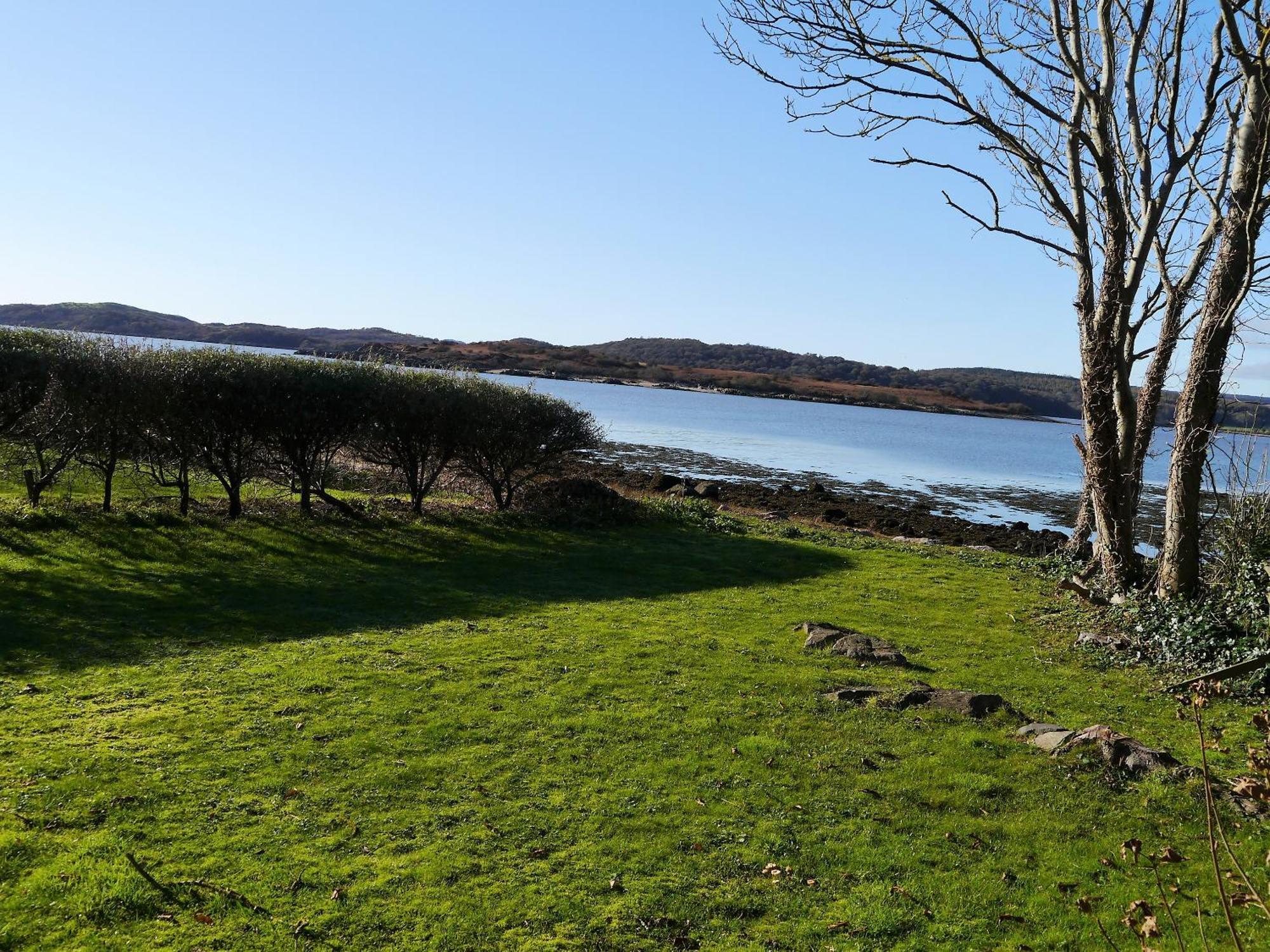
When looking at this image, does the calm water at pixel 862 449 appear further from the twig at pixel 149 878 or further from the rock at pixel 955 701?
the twig at pixel 149 878

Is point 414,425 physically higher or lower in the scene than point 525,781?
higher

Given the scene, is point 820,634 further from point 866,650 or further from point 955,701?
point 955,701

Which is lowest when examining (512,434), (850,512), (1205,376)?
(850,512)

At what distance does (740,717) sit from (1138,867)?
11.6 ft

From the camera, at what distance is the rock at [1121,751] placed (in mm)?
7578

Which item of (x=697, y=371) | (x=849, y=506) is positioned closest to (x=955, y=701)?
(x=849, y=506)

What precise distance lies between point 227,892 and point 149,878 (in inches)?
20.9

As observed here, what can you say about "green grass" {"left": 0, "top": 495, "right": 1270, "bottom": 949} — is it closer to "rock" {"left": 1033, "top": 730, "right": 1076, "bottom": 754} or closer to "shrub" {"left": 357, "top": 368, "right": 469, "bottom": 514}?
"rock" {"left": 1033, "top": 730, "right": 1076, "bottom": 754}

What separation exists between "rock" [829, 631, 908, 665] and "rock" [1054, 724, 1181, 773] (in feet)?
9.22

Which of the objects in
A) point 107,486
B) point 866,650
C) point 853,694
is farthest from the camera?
point 107,486

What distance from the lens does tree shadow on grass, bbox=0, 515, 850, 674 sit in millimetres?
10812

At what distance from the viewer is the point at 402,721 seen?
8.20 metres

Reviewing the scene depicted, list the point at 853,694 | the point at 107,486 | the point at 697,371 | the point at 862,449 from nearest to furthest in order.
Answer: the point at 853,694
the point at 107,486
the point at 862,449
the point at 697,371

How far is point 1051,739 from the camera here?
321 inches
